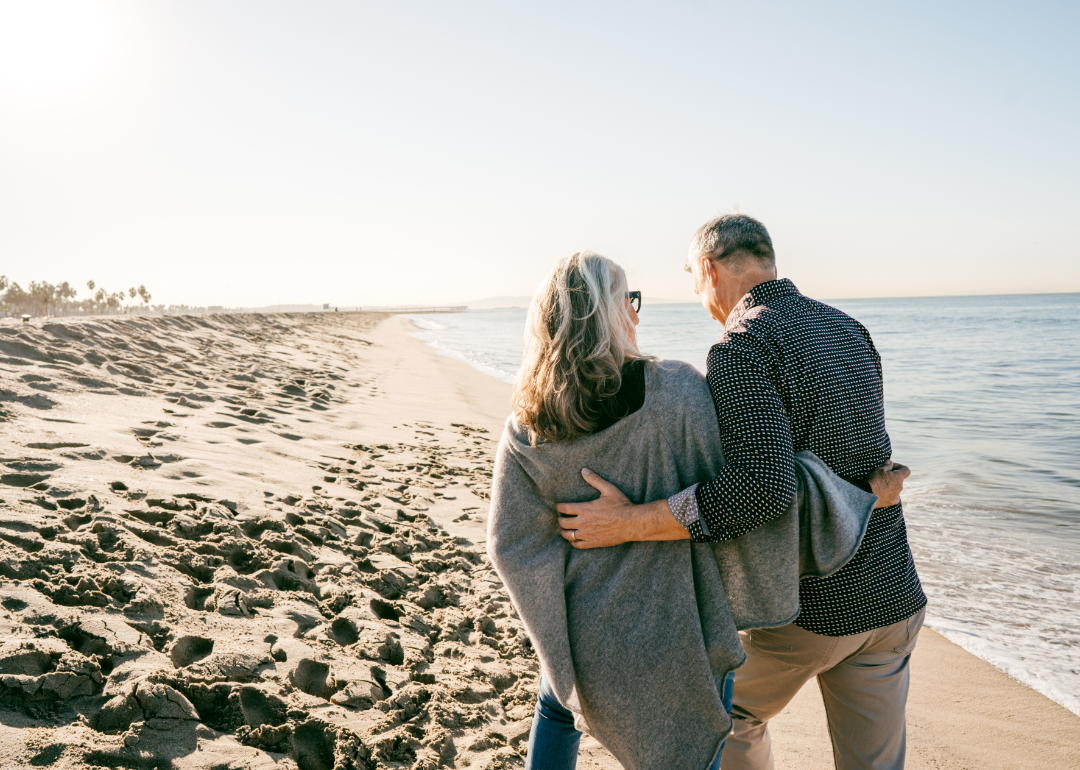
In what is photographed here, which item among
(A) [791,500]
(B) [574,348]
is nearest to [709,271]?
(B) [574,348]

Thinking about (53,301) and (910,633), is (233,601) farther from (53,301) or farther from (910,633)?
(53,301)

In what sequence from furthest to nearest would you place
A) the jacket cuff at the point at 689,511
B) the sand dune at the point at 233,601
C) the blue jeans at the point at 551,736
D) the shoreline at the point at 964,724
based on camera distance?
1. the shoreline at the point at 964,724
2. the sand dune at the point at 233,601
3. the blue jeans at the point at 551,736
4. the jacket cuff at the point at 689,511

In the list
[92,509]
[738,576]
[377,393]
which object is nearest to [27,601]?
[92,509]

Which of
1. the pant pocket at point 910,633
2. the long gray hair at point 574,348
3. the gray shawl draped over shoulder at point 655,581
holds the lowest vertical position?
the pant pocket at point 910,633

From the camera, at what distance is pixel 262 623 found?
2.83 m

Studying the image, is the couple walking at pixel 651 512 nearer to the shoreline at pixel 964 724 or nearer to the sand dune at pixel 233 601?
the sand dune at pixel 233 601

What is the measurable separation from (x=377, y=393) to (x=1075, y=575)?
9.17 m

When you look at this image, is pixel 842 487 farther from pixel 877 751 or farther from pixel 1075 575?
pixel 1075 575

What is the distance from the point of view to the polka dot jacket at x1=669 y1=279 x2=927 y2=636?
1521 millimetres

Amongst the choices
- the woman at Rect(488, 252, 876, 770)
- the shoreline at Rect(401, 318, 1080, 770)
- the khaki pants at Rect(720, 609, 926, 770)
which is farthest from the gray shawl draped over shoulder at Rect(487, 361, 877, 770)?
the shoreline at Rect(401, 318, 1080, 770)

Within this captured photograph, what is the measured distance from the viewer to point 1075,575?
15.9ft

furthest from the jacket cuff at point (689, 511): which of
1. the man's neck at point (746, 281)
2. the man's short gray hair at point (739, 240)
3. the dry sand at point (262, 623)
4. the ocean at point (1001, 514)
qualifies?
the ocean at point (1001, 514)

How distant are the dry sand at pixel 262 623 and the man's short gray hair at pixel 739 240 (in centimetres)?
205

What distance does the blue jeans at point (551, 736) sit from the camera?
1754 millimetres
